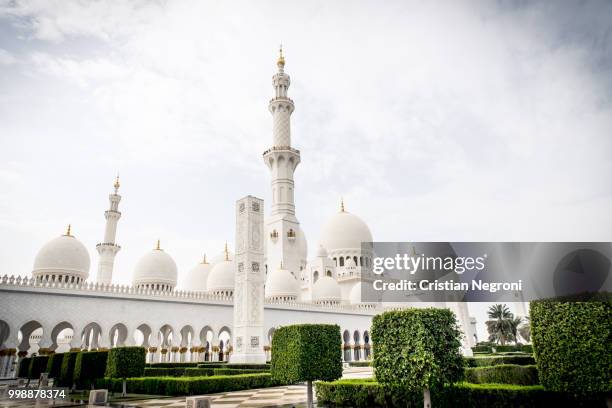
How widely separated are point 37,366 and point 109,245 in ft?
63.9

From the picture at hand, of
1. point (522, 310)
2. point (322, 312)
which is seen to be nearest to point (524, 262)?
point (322, 312)

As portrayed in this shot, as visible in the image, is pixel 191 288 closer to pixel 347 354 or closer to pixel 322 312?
pixel 322 312

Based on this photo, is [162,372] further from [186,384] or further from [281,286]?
[281,286]

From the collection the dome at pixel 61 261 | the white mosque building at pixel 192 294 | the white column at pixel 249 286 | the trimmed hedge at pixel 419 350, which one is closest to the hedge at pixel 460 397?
the trimmed hedge at pixel 419 350

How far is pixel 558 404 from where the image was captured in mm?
10336

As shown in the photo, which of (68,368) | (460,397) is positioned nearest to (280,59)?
(68,368)

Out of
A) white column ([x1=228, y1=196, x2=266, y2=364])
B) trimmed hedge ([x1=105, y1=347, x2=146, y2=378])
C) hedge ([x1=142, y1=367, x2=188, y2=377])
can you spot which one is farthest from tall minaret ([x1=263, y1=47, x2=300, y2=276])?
trimmed hedge ([x1=105, y1=347, x2=146, y2=378])

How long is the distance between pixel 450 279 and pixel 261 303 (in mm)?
13133

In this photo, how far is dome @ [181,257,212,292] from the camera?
47875mm

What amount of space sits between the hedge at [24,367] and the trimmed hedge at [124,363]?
1098cm

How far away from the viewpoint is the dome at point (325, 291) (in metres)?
47.4

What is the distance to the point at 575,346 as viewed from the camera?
30.7 ft

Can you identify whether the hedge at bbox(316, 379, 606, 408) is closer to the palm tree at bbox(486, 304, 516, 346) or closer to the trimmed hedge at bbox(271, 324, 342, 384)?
the trimmed hedge at bbox(271, 324, 342, 384)

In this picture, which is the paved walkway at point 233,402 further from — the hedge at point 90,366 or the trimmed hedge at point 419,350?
the trimmed hedge at point 419,350
